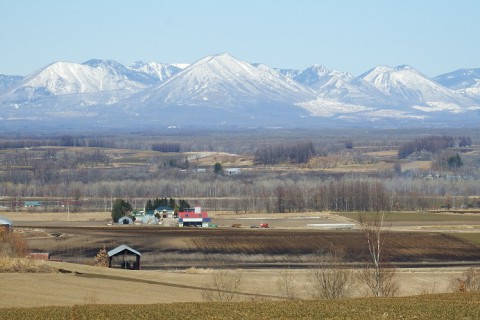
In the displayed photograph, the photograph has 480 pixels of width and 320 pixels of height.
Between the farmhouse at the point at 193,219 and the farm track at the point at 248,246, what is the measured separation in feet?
17.4

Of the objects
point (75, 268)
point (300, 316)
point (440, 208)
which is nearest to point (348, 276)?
point (75, 268)

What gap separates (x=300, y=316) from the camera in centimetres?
1908

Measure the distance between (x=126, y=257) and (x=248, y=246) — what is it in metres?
8.61

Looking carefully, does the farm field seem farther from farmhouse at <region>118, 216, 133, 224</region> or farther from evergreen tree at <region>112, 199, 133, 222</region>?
evergreen tree at <region>112, 199, 133, 222</region>

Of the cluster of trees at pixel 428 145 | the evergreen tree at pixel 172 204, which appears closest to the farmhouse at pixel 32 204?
the evergreen tree at pixel 172 204

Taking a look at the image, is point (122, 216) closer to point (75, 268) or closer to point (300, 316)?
point (75, 268)

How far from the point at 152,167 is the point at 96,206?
3759 centimetres

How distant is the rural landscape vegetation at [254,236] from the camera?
2291 cm

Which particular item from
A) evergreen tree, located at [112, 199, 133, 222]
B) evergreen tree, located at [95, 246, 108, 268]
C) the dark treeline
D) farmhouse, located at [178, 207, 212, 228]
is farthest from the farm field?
the dark treeline

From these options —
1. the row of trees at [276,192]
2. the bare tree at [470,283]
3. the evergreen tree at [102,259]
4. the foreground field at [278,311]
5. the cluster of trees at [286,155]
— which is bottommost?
the cluster of trees at [286,155]

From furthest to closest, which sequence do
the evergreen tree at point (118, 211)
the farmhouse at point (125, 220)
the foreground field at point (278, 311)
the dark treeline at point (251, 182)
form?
the dark treeline at point (251, 182) → the evergreen tree at point (118, 211) → the farmhouse at point (125, 220) → the foreground field at point (278, 311)

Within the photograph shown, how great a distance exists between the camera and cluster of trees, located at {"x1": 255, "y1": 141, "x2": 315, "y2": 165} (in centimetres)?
12369

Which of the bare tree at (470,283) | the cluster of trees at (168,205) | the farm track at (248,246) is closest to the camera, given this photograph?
the bare tree at (470,283)

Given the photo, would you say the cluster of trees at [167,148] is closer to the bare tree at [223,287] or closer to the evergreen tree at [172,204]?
the evergreen tree at [172,204]
